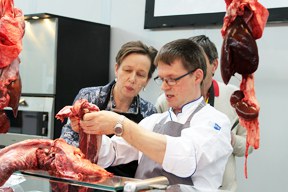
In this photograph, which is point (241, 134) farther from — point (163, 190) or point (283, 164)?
point (163, 190)

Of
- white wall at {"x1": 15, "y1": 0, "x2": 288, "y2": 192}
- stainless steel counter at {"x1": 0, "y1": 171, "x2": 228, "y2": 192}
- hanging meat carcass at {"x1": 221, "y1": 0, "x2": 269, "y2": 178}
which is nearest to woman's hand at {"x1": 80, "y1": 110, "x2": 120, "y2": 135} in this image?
stainless steel counter at {"x1": 0, "y1": 171, "x2": 228, "y2": 192}

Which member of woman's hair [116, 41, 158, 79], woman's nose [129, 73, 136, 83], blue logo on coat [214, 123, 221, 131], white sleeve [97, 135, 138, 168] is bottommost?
white sleeve [97, 135, 138, 168]

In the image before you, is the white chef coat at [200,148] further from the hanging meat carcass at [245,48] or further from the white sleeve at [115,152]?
the hanging meat carcass at [245,48]

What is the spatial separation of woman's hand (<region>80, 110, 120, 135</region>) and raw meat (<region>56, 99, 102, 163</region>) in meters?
0.02

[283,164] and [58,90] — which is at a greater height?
[58,90]

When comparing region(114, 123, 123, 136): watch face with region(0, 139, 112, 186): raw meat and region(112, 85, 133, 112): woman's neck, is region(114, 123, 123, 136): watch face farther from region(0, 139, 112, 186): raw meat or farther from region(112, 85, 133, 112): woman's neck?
region(112, 85, 133, 112): woman's neck

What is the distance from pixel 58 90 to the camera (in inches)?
133

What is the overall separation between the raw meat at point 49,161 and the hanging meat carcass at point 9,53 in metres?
0.13

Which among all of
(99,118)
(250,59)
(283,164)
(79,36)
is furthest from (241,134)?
(79,36)

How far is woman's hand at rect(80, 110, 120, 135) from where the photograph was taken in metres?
1.39

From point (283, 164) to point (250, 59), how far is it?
1.85 metres

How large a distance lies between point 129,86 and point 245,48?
1009mm

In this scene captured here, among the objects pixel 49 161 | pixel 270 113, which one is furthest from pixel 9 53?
pixel 270 113

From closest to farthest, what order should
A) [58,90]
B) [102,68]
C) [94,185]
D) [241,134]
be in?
[94,185], [241,134], [58,90], [102,68]
